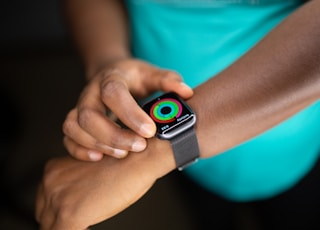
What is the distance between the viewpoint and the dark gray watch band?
1.94 ft

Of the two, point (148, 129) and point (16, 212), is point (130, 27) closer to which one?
point (148, 129)

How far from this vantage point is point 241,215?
3.44ft

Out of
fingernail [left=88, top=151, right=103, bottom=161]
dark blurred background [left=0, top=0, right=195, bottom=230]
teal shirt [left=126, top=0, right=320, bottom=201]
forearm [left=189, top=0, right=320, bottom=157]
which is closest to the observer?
forearm [left=189, top=0, right=320, bottom=157]

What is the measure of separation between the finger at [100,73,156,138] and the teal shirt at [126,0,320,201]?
0.69 feet

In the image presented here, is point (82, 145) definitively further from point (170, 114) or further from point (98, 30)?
point (98, 30)

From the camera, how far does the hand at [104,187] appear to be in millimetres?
614

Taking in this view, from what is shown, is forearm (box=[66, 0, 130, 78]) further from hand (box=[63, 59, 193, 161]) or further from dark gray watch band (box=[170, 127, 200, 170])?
dark gray watch band (box=[170, 127, 200, 170])

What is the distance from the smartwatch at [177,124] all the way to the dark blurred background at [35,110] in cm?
24

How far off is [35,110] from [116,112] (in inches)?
32.6

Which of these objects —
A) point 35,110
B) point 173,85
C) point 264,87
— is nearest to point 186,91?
point 173,85

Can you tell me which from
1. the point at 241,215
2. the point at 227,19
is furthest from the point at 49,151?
the point at 227,19

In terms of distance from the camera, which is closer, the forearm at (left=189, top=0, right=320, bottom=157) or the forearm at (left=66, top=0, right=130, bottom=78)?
the forearm at (left=189, top=0, right=320, bottom=157)

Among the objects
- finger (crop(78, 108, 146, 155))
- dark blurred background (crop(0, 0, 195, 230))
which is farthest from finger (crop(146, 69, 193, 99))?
dark blurred background (crop(0, 0, 195, 230))

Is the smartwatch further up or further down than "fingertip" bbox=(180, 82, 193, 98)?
further down
